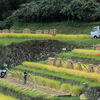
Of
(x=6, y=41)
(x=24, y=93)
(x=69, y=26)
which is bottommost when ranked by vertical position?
(x=24, y=93)

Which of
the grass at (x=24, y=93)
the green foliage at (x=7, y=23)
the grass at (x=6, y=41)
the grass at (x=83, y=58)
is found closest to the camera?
the grass at (x=24, y=93)

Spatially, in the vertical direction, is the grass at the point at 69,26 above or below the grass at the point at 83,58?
above

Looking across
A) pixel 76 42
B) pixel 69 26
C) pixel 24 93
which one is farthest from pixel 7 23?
pixel 24 93

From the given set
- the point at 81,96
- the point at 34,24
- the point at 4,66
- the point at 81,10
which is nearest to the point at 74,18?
the point at 81,10

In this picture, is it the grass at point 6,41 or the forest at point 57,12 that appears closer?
the grass at point 6,41

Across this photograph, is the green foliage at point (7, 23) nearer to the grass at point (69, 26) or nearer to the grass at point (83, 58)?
the grass at point (69, 26)

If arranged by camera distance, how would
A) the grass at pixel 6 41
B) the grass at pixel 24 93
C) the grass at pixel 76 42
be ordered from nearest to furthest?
the grass at pixel 24 93 < the grass at pixel 76 42 < the grass at pixel 6 41

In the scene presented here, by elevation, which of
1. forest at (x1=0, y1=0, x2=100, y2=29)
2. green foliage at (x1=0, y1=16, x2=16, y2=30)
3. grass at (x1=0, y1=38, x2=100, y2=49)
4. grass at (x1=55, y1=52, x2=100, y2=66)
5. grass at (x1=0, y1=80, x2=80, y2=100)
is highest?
forest at (x1=0, y1=0, x2=100, y2=29)

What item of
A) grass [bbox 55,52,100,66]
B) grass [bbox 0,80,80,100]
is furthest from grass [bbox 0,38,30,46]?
grass [bbox 0,80,80,100]

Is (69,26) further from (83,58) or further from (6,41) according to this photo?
(83,58)

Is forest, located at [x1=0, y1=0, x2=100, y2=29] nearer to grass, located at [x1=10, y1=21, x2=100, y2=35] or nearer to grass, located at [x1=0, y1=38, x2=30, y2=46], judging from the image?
grass, located at [x1=10, y1=21, x2=100, y2=35]

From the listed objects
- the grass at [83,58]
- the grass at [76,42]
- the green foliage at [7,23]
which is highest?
the green foliage at [7,23]

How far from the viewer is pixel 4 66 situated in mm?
26922

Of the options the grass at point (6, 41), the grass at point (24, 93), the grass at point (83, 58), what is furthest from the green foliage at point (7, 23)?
the grass at point (24, 93)
